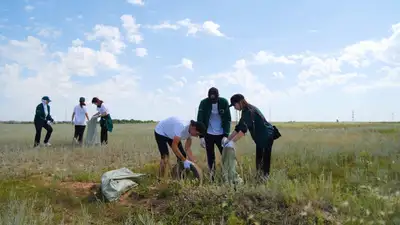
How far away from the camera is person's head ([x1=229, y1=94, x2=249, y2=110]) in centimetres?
677

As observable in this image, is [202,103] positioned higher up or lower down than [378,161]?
higher up

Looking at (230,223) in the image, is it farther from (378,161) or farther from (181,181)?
(378,161)

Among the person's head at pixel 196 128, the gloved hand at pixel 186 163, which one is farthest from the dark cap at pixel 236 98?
the gloved hand at pixel 186 163

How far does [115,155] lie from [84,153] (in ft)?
3.07

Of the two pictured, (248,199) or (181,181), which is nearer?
(248,199)

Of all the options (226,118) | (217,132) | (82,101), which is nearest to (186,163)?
(217,132)

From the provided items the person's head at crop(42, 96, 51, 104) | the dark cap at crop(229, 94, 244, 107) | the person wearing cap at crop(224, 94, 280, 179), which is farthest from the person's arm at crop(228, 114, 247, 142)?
the person's head at crop(42, 96, 51, 104)

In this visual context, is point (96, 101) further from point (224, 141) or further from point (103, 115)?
point (224, 141)

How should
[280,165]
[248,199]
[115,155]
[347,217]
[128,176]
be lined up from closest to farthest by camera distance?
[347,217], [248,199], [128,176], [280,165], [115,155]

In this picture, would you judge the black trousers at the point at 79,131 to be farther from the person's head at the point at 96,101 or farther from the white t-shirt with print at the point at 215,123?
the white t-shirt with print at the point at 215,123

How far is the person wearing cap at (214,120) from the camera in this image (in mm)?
7535

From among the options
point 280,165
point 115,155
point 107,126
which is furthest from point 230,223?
point 107,126

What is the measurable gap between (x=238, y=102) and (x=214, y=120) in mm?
951

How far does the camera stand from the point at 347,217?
4984 millimetres
